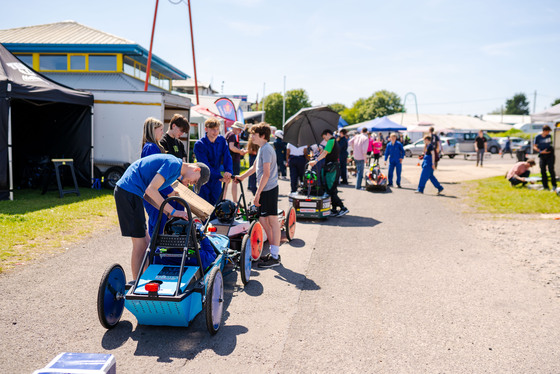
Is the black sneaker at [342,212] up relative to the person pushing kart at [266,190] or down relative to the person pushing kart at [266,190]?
down

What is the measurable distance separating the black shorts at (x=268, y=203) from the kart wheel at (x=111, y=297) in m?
2.40

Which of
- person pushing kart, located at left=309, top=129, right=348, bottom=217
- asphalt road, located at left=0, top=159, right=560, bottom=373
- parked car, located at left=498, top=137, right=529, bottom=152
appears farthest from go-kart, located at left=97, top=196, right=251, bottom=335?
parked car, located at left=498, top=137, right=529, bottom=152

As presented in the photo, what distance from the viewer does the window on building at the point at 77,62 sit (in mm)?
21156

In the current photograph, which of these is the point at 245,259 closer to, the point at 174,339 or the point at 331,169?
the point at 174,339

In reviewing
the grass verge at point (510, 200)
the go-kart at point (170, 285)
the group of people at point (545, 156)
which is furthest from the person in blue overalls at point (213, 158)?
the group of people at point (545, 156)

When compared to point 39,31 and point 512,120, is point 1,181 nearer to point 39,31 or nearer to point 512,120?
point 39,31

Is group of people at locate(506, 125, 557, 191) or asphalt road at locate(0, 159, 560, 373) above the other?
group of people at locate(506, 125, 557, 191)

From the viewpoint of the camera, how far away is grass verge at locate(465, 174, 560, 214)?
432 inches

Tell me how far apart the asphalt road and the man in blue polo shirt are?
3.08ft

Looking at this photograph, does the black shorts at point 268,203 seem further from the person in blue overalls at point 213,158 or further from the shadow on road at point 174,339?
the shadow on road at point 174,339

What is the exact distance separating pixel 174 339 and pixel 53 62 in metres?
21.8

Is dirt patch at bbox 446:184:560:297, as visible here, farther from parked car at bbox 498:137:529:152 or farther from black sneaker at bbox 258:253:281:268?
parked car at bbox 498:137:529:152

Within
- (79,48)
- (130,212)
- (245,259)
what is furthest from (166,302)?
(79,48)

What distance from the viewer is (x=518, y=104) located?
486 ft
